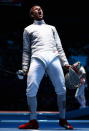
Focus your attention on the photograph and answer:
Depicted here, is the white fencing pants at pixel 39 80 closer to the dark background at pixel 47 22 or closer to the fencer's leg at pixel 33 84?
the fencer's leg at pixel 33 84

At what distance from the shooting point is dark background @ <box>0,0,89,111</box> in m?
8.01

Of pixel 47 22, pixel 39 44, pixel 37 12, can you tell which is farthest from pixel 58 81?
pixel 47 22

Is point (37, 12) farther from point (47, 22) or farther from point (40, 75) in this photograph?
point (47, 22)

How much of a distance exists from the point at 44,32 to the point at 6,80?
13.8 feet

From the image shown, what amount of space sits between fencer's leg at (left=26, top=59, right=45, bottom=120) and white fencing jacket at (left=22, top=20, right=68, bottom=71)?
0.37ft

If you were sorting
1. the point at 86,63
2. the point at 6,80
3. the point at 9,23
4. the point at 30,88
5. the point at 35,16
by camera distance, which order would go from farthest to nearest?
the point at 9,23
the point at 86,63
the point at 6,80
the point at 35,16
the point at 30,88

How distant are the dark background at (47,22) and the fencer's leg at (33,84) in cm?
415

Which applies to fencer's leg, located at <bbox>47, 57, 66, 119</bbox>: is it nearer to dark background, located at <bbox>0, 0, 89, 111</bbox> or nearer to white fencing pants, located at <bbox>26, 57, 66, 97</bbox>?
white fencing pants, located at <bbox>26, 57, 66, 97</bbox>

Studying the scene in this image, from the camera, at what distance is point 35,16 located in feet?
12.8

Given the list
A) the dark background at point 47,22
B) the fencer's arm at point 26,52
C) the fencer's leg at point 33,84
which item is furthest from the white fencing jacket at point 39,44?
the dark background at point 47,22

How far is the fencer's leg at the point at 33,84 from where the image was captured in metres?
3.66

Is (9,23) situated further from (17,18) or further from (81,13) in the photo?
(81,13)

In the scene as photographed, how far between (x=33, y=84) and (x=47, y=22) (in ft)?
17.7

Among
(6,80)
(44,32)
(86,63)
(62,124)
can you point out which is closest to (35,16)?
(44,32)
